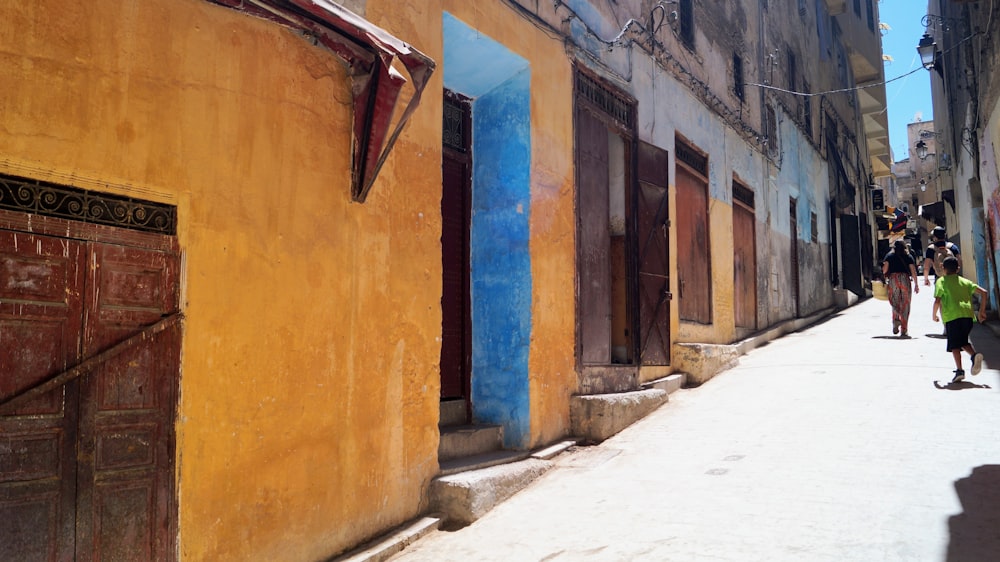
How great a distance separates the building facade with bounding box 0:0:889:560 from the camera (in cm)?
314

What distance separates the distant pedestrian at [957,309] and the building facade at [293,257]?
10.7 feet

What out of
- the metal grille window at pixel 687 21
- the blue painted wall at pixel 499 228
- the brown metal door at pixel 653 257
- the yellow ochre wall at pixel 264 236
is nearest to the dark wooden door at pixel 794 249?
the metal grille window at pixel 687 21

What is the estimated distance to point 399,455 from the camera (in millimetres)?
4812

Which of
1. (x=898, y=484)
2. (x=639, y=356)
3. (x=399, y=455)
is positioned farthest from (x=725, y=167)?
(x=399, y=455)

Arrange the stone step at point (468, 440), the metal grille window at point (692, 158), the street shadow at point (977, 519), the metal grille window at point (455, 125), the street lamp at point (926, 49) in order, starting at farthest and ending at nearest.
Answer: the street lamp at point (926, 49) < the metal grille window at point (692, 158) < the metal grille window at point (455, 125) < the stone step at point (468, 440) < the street shadow at point (977, 519)

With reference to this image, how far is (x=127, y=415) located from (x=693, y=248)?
835cm

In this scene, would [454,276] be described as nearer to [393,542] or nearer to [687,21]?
[393,542]

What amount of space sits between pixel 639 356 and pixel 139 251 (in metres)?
5.89

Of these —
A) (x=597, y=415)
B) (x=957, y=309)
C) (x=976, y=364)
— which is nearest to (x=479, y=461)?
(x=597, y=415)

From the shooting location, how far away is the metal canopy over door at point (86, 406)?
2998 mm

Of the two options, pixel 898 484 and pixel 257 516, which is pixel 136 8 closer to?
pixel 257 516

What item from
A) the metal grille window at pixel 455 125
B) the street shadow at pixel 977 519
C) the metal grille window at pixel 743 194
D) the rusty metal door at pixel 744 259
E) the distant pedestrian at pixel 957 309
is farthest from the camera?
the metal grille window at pixel 743 194

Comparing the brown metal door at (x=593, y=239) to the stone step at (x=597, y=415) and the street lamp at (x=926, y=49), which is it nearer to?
the stone step at (x=597, y=415)

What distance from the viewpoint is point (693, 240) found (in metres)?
10.3
